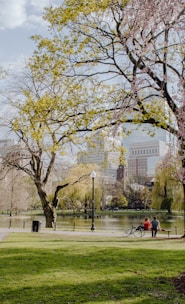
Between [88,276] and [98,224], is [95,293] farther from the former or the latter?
[98,224]

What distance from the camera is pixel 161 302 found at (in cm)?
596

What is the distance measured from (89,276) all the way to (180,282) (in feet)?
6.01

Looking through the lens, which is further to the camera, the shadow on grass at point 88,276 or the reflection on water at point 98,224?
the reflection on water at point 98,224

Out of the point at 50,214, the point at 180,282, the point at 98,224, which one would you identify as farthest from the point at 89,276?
the point at 98,224

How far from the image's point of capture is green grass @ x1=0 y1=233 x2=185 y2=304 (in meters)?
6.18

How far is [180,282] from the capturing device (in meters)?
7.18

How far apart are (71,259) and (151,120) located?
7221mm

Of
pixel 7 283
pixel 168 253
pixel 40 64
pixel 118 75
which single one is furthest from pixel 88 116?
pixel 7 283

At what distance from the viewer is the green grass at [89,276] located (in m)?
6.18

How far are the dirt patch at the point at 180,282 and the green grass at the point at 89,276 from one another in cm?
11

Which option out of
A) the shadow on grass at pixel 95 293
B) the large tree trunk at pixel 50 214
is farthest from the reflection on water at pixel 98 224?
the shadow on grass at pixel 95 293

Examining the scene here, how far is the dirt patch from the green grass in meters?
0.11

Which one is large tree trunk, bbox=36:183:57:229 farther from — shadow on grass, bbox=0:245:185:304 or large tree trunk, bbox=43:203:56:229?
shadow on grass, bbox=0:245:185:304

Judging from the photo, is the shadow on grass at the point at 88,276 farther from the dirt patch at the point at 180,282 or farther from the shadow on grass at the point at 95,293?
the dirt patch at the point at 180,282
